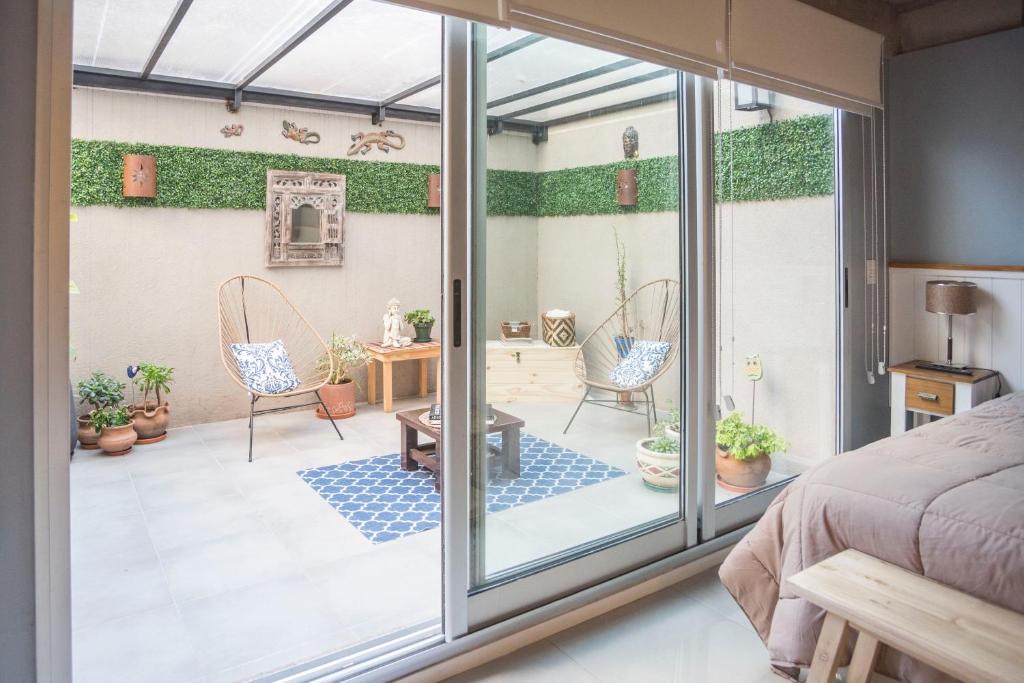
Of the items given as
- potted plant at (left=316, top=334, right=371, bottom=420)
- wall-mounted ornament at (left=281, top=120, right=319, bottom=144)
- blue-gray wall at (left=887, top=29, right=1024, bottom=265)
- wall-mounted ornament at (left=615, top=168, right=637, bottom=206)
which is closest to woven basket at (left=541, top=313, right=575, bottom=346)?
wall-mounted ornament at (left=615, top=168, right=637, bottom=206)

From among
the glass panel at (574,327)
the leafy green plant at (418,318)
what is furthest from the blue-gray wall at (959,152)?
the leafy green plant at (418,318)

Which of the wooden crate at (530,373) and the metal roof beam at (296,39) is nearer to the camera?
the wooden crate at (530,373)

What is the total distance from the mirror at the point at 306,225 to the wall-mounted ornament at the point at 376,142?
23.7 inches

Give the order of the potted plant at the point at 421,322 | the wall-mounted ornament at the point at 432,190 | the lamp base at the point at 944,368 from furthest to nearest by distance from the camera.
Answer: the wall-mounted ornament at the point at 432,190 → the potted plant at the point at 421,322 → the lamp base at the point at 944,368

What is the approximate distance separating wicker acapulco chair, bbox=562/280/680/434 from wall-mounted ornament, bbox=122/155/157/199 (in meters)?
3.76

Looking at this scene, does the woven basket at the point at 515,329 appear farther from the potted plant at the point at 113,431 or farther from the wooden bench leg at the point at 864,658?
the potted plant at the point at 113,431

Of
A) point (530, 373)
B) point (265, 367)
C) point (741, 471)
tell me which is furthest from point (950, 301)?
point (265, 367)

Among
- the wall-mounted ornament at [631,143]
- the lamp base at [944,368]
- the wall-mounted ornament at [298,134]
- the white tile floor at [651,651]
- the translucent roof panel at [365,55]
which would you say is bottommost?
the white tile floor at [651,651]

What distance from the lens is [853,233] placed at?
375cm

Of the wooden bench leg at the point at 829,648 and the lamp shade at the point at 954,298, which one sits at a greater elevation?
the lamp shade at the point at 954,298

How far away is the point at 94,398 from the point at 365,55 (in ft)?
9.31

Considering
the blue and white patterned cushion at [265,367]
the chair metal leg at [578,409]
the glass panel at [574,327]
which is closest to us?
the glass panel at [574,327]

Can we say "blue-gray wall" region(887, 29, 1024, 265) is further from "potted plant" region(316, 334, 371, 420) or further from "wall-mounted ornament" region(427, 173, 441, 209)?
"potted plant" region(316, 334, 371, 420)

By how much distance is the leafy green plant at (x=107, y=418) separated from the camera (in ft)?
15.0
